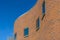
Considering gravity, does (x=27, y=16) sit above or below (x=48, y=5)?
above

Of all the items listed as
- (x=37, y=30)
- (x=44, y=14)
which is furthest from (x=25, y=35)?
(x=44, y=14)

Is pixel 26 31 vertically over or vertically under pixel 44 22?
over

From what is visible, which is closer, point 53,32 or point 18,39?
point 53,32

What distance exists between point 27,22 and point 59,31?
36.1 ft

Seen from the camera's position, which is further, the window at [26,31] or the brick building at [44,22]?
the window at [26,31]

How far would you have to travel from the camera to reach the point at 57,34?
20234 millimetres

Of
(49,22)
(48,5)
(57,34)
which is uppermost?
(48,5)

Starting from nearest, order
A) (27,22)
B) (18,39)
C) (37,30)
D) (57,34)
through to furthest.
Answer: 1. (57,34)
2. (37,30)
3. (27,22)
4. (18,39)

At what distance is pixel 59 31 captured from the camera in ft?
66.6

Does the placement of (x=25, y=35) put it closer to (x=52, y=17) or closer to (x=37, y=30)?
(x=37, y=30)

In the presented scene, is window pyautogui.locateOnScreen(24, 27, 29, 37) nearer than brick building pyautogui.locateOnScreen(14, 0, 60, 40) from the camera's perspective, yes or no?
No

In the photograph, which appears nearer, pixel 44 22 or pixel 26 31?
pixel 44 22

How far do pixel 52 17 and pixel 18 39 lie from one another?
529 inches

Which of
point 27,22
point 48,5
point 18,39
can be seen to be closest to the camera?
point 48,5
